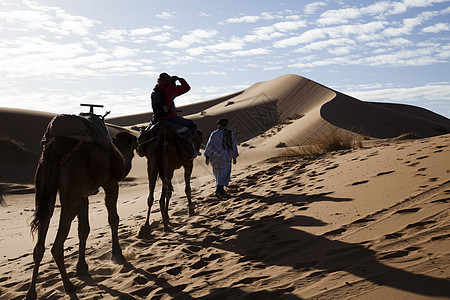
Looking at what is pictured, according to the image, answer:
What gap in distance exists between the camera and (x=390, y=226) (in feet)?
14.8

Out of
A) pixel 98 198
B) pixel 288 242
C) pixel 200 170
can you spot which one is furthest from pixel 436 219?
pixel 200 170

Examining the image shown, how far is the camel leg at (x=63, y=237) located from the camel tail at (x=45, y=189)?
0.15 m

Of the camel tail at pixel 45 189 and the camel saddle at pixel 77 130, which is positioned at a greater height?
the camel saddle at pixel 77 130

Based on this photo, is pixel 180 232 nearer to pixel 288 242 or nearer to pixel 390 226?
pixel 288 242

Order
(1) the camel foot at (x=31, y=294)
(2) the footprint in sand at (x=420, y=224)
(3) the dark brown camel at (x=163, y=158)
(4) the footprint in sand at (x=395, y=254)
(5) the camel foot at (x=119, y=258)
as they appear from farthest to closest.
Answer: (3) the dark brown camel at (x=163, y=158)
(5) the camel foot at (x=119, y=258)
(1) the camel foot at (x=31, y=294)
(2) the footprint in sand at (x=420, y=224)
(4) the footprint in sand at (x=395, y=254)

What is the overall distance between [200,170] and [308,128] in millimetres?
7491

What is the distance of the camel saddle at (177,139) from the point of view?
7.42m

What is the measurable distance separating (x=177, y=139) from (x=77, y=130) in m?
2.89

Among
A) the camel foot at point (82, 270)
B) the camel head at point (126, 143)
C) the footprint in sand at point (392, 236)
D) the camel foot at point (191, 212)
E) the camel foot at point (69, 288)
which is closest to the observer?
the footprint in sand at point (392, 236)

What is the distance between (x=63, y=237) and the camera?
455cm

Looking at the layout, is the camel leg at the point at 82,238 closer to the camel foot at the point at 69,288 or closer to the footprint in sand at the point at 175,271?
the camel foot at the point at 69,288

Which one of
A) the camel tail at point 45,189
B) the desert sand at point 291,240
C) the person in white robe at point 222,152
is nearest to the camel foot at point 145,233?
the desert sand at point 291,240

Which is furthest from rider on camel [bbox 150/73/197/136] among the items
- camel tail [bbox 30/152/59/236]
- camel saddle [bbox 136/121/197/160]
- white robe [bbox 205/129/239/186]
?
camel tail [bbox 30/152/59/236]

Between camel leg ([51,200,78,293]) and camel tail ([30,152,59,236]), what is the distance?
147mm
